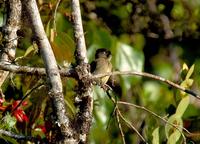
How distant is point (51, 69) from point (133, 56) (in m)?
1.71

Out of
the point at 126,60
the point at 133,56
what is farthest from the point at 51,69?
the point at 133,56

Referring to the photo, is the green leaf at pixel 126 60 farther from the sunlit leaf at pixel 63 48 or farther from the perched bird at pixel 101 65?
the perched bird at pixel 101 65

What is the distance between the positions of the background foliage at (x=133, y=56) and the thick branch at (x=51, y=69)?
0.09 meters

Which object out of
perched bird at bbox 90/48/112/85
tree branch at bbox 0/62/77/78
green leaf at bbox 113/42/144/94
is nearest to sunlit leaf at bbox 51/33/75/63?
perched bird at bbox 90/48/112/85

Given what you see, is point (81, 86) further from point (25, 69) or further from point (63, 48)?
point (63, 48)

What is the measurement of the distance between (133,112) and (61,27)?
2.15 feet

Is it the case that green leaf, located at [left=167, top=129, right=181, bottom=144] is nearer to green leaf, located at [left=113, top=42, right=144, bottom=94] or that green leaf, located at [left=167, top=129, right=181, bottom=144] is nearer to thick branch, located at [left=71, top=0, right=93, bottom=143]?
thick branch, located at [left=71, top=0, right=93, bottom=143]

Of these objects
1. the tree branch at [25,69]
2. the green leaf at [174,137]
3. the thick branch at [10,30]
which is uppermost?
the thick branch at [10,30]

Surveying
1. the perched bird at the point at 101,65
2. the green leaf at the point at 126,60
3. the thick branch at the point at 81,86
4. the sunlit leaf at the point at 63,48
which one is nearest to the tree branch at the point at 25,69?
the thick branch at the point at 81,86

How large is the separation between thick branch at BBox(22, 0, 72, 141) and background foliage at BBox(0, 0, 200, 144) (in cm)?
9

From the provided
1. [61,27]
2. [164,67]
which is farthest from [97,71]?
[164,67]

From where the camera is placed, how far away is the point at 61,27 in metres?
3.04

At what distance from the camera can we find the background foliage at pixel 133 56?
2.08 meters

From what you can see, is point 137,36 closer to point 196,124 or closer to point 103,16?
point 103,16
